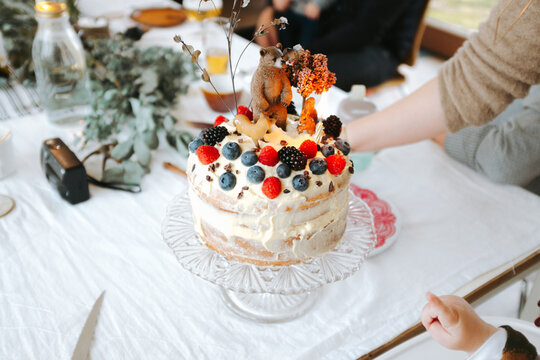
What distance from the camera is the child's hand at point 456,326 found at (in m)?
0.69

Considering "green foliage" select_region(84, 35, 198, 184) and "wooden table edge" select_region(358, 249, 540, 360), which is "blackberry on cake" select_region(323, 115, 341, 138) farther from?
"green foliage" select_region(84, 35, 198, 184)

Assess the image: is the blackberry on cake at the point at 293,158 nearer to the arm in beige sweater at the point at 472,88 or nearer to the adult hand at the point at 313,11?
the arm in beige sweater at the point at 472,88

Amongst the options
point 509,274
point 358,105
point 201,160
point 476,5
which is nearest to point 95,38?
point 358,105

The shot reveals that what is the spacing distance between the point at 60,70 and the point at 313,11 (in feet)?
5.79

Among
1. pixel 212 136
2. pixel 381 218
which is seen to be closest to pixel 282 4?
pixel 381 218

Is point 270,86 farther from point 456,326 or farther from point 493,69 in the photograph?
point 493,69

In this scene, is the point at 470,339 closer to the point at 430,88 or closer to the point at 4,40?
the point at 430,88

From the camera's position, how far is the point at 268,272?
90cm

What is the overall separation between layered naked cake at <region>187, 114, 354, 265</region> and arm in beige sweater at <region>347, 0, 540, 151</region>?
1.33 ft

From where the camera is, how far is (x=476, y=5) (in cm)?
434

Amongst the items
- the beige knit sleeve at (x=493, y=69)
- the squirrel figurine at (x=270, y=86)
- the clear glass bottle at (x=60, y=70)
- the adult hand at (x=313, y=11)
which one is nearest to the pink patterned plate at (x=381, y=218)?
the beige knit sleeve at (x=493, y=69)

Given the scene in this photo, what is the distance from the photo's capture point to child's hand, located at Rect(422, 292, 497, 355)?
0.69m

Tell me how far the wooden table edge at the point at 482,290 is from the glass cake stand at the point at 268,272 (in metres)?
0.16

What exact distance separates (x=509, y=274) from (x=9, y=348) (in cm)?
107
